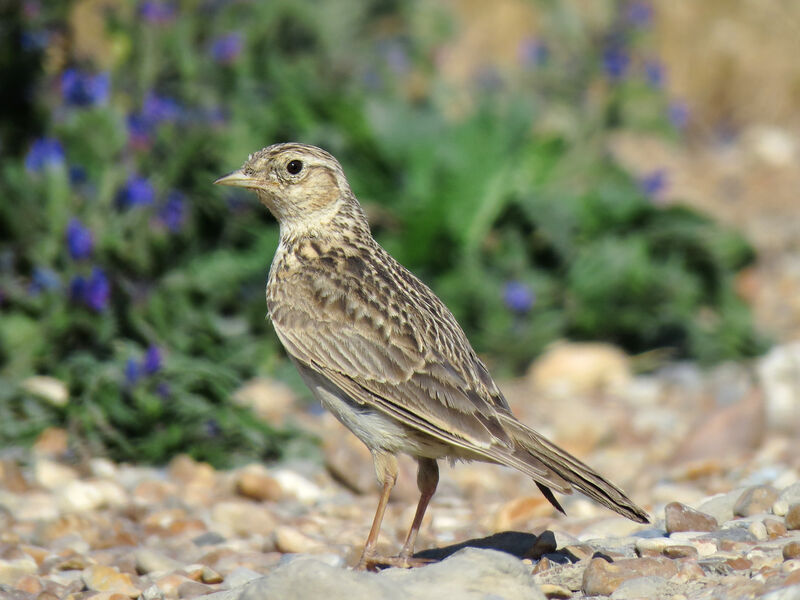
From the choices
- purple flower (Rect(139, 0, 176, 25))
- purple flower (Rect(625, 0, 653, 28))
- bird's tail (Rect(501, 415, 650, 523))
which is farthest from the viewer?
purple flower (Rect(625, 0, 653, 28))

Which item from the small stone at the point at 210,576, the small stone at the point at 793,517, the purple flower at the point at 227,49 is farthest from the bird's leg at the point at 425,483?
the purple flower at the point at 227,49

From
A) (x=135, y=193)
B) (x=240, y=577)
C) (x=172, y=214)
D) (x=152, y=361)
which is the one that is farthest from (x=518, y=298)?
(x=240, y=577)

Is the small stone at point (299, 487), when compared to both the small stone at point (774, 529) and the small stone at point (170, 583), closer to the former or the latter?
the small stone at point (170, 583)

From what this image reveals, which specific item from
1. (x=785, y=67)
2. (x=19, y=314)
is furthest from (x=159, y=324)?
(x=785, y=67)

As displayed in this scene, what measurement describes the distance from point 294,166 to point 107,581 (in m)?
2.13

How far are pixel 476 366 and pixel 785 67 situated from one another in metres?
13.1

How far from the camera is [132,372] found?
6.60 meters

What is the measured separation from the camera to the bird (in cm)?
472

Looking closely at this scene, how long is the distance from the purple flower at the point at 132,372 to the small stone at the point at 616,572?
3.12 metres

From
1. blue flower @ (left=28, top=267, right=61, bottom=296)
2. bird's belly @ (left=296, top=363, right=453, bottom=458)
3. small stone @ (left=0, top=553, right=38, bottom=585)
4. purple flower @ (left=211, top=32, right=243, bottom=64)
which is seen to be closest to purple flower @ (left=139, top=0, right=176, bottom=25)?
purple flower @ (left=211, top=32, right=243, bottom=64)

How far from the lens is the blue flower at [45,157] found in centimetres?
731

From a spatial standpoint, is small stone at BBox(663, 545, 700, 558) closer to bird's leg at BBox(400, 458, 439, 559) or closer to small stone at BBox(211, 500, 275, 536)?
bird's leg at BBox(400, 458, 439, 559)

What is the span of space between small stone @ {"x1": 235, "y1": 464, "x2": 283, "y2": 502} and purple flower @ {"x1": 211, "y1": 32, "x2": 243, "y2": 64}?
3.52m

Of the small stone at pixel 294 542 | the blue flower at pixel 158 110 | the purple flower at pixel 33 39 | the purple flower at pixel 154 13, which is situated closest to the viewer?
the small stone at pixel 294 542
